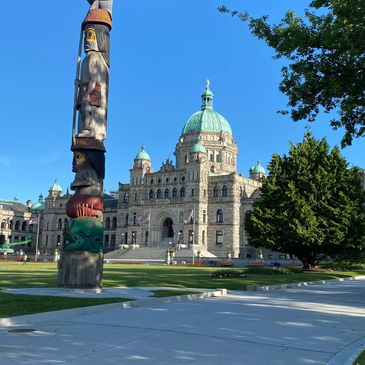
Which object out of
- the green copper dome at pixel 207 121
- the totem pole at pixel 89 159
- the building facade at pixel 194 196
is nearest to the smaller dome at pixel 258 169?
the building facade at pixel 194 196

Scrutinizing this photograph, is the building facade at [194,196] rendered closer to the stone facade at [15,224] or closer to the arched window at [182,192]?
the arched window at [182,192]

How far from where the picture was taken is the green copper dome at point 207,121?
10594cm

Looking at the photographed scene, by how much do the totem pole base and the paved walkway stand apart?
457cm

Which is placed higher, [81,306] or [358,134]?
[358,134]

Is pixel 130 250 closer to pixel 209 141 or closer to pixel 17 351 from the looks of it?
pixel 209 141

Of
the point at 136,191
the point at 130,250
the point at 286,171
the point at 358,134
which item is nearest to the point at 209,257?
the point at 130,250

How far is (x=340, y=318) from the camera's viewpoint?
47.0 feet

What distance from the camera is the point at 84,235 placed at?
20172 millimetres

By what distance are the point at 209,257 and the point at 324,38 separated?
243 feet

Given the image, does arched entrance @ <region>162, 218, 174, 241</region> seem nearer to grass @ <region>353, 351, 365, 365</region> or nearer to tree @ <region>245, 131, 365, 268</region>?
tree @ <region>245, 131, 365, 268</region>

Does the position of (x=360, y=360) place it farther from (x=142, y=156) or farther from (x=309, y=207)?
(x=142, y=156)

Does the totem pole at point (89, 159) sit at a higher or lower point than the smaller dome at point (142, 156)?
lower

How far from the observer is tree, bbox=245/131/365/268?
142ft

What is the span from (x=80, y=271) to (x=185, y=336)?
34.4ft
